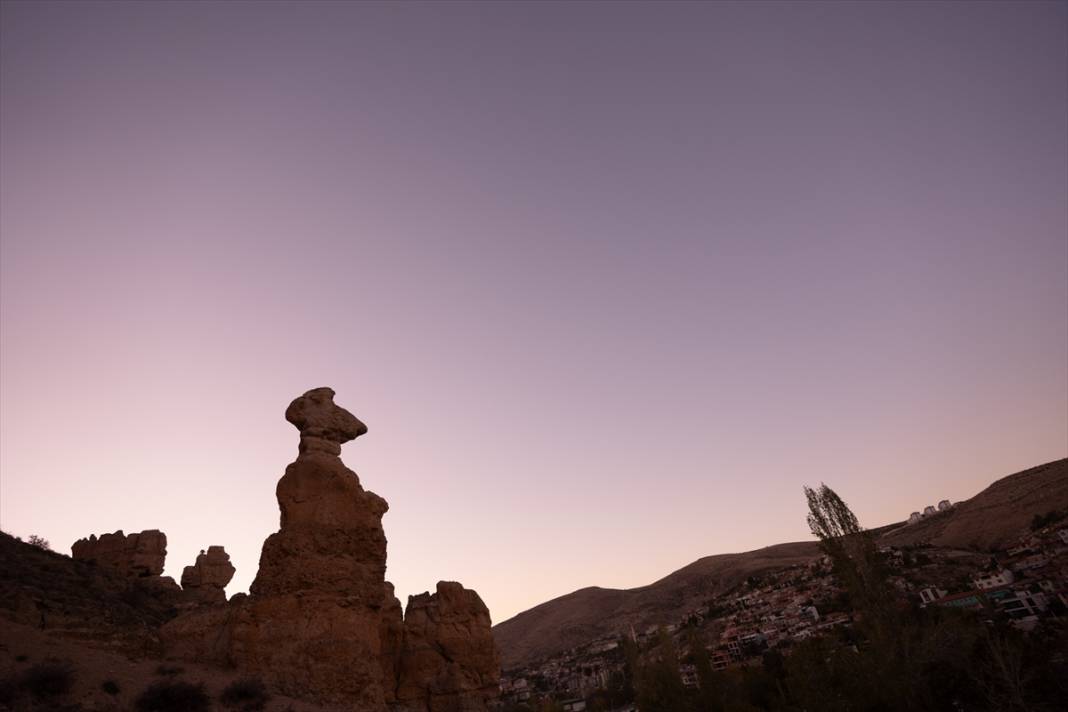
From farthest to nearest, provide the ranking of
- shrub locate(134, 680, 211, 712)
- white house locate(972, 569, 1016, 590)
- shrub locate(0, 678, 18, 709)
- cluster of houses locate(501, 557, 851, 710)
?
cluster of houses locate(501, 557, 851, 710) → white house locate(972, 569, 1016, 590) → shrub locate(134, 680, 211, 712) → shrub locate(0, 678, 18, 709)

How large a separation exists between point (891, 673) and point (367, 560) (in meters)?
23.5

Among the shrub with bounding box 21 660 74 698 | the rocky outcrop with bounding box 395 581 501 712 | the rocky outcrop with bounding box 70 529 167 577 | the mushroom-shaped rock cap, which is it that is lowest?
the rocky outcrop with bounding box 395 581 501 712

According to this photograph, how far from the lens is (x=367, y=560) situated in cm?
1647

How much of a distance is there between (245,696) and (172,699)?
1.52m

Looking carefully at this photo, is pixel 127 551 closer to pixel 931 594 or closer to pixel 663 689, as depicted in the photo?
pixel 663 689

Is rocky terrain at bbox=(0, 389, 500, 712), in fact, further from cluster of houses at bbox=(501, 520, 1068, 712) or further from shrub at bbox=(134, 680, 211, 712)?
cluster of houses at bbox=(501, 520, 1068, 712)

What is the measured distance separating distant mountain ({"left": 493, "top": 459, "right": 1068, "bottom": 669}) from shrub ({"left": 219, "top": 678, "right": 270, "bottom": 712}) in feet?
198

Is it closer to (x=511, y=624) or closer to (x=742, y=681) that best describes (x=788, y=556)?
(x=511, y=624)

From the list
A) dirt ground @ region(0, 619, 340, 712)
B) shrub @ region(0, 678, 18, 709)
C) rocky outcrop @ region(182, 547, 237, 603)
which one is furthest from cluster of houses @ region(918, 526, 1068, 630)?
rocky outcrop @ region(182, 547, 237, 603)

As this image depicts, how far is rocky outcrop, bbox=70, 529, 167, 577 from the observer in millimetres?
33500

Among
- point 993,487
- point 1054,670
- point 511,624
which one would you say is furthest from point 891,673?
point 511,624

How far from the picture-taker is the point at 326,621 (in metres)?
14.9

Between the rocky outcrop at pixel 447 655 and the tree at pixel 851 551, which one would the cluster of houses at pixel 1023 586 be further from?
the rocky outcrop at pixel 447 655

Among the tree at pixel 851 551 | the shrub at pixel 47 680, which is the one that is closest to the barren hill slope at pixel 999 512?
the tree at pixel 851 551
